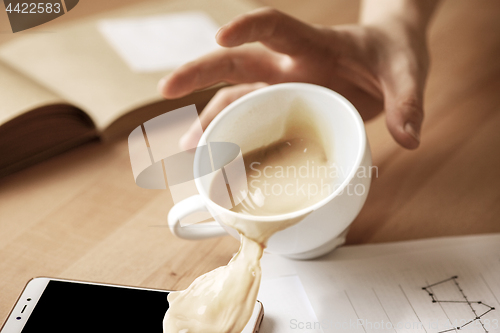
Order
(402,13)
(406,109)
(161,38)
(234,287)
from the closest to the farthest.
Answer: (234,287) < (406,109) < (402,13) < (161,38)

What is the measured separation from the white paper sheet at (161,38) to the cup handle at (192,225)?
12.9 inches

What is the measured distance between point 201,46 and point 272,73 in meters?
0.17

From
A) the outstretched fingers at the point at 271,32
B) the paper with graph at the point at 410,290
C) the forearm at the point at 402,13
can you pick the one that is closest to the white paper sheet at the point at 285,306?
the paper with graph at the point at 410,290

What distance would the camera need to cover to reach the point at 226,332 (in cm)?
34

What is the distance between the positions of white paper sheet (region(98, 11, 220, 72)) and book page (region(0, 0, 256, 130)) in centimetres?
1

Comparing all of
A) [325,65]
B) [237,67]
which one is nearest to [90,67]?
[237,67]

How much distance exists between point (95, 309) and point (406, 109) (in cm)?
38

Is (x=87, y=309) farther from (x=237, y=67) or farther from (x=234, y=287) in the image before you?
(x=237, y=67)

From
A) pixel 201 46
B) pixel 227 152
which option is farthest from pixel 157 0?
pixel 227 152

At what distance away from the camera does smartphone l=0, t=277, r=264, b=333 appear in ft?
1.21

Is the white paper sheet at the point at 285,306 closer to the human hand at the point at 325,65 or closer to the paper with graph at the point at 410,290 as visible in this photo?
the paper with graph at the point at 410,290

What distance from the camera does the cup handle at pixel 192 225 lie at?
39 centimetres

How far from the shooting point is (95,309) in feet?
1.26

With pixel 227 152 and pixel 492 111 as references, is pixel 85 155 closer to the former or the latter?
pixel 227 152
